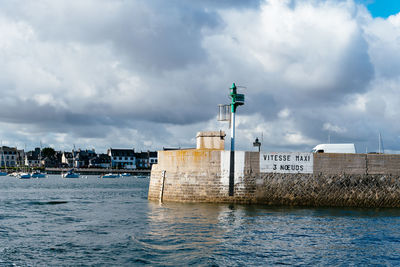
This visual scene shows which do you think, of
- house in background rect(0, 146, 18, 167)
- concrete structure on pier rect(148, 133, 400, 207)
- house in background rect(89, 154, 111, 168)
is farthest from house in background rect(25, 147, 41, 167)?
concrete structure on pier rect(148, 133, 400, 207)

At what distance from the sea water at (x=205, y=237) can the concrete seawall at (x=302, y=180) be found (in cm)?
130

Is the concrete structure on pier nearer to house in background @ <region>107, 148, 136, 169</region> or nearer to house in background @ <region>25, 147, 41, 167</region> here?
house in background @ <region>107, 148, 136, 169</region>

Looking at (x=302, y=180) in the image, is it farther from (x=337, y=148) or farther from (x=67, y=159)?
(x=67, y=159)

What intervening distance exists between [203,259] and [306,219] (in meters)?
8.78

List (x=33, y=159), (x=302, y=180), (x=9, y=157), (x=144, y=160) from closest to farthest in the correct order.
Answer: (x=302, y=180)
(x=9, y=157)
(x=144, y=160)
(x=33, y=159)

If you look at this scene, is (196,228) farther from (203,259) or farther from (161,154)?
(161,154)

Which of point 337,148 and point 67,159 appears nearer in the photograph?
point 337,148

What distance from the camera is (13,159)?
161750 millimetres

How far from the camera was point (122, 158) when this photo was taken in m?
159

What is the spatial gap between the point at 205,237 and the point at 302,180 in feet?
35.5

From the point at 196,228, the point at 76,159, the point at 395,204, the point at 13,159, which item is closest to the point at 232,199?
the point at 196,228

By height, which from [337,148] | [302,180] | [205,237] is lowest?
[205,237]

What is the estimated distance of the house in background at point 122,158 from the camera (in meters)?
157

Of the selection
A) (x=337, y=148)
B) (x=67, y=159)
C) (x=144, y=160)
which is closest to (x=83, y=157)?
(x=67, y=159)
